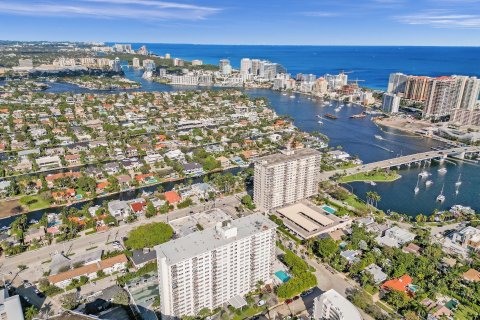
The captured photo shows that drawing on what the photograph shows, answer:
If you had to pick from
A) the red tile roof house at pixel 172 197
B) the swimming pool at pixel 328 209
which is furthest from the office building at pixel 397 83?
the red tile roof house at pixel 172 197

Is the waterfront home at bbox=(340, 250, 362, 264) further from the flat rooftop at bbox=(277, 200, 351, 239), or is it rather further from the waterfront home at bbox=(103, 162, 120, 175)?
the waterfront home at bbox=(103, 162, 120, 175)

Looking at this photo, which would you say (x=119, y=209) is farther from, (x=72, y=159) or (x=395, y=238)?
(x=395, y=238)

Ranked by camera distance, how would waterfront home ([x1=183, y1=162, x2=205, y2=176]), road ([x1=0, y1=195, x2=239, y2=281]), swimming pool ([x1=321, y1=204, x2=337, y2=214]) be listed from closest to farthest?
road ([x1=0, y1=195, x2=239, y2=281]) → swimming pool ([x1=321, y1=204, x2=337, y2=214]) → waterfront home ([x1=183, y1=162, x2=205, y2=176])

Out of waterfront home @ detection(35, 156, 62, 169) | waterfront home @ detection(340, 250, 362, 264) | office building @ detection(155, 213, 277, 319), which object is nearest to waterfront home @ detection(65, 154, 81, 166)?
waterfront home @ detection(35, 156, 62, 169)

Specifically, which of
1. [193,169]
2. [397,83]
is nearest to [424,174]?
[193,169]

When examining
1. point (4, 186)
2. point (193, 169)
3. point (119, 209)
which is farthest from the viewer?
point (193, 169)

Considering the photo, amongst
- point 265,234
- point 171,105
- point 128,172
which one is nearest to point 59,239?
point 128,172
